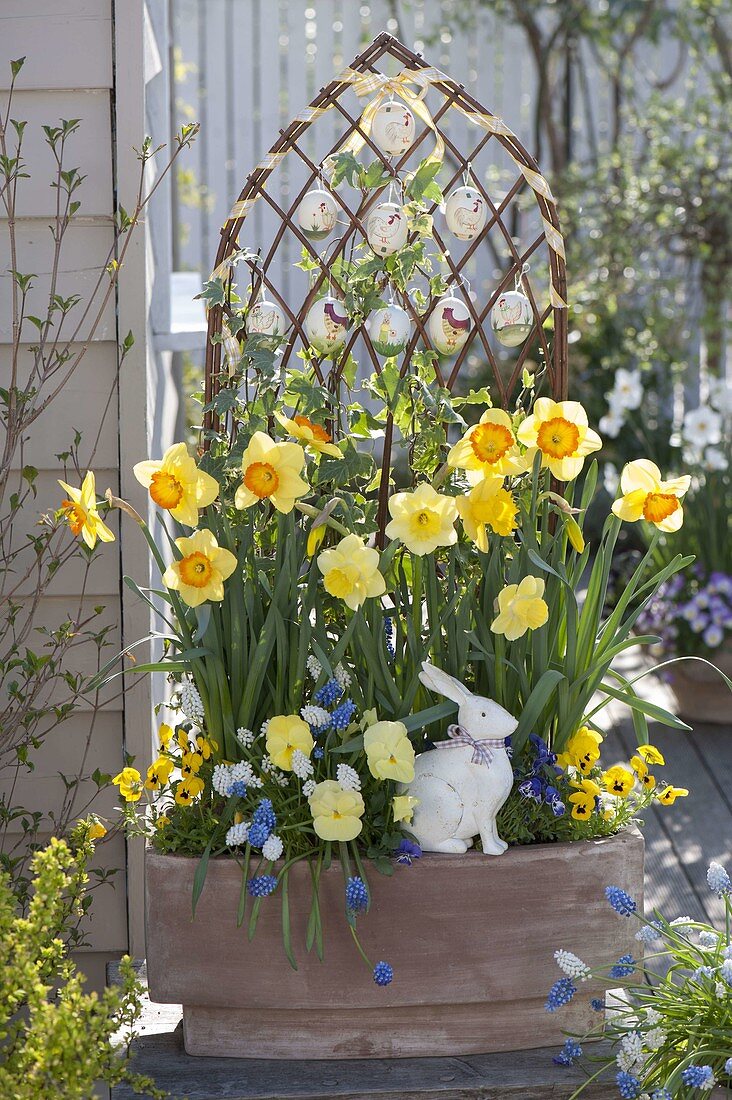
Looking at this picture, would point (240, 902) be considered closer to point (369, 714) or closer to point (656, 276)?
point (369, 714)

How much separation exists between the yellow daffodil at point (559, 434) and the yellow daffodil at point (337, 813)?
361 millimetres

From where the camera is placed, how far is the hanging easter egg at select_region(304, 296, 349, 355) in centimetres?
126

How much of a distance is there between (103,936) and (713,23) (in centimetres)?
383

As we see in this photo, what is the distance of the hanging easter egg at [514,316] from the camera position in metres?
1.31

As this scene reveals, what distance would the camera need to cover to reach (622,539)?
13.4ft

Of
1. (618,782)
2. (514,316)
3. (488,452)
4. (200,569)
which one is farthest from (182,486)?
(618,782)

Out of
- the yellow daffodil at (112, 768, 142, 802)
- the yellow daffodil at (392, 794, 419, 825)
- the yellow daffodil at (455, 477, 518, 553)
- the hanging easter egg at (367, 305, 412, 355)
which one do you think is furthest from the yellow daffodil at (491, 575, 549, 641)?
the yellow daffodil at (112, 768, 142, 802)

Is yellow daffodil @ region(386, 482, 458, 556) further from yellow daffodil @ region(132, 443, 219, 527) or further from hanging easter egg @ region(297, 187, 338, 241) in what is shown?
hanging easter egg @ region(297, 187, 338, 241)

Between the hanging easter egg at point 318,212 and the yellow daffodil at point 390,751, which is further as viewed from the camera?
the hanging easter egg at point 318,212

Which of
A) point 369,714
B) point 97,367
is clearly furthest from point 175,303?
point 369,714

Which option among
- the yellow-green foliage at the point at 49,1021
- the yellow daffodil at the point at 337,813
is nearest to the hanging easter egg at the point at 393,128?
the yellow daffodil at the point at 337,813

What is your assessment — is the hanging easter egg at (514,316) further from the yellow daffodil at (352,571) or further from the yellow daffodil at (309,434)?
the yellow daffodil at (352,571)

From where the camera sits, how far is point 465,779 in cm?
A: 114

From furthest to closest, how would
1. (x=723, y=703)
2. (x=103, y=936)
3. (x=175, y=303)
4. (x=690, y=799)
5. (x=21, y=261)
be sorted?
(x=723, y=703)
(x=690, y=799)
(x=175, y=303)
(x=103, y=936)
(x=21, y=261)
